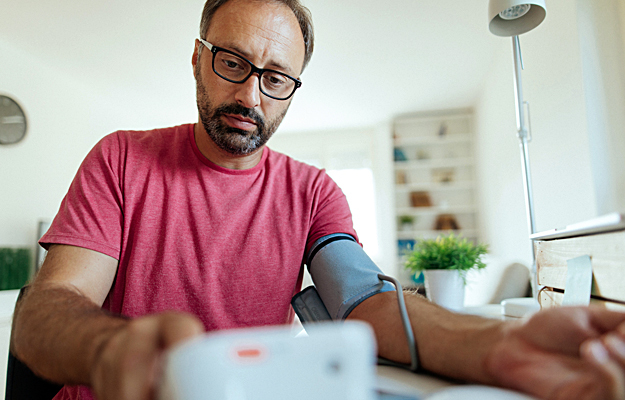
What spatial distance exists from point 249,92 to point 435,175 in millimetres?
5175

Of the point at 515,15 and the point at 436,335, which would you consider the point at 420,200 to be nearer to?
the point at 515,15

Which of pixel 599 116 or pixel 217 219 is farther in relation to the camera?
pixel 599 116

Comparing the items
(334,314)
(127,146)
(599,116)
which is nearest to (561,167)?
(599,116)

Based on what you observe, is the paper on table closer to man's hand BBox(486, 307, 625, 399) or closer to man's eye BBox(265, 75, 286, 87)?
man's hand BBox(486, 307, 625, 399)

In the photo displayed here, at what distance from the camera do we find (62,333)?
0.40 metres

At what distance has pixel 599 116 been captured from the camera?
1812mm

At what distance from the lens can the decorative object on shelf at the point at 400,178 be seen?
19.0 ft

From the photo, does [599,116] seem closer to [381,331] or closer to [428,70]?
[381,331]

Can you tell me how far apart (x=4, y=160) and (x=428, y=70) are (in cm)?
400

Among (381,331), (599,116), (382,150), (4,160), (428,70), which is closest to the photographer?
(381,331)

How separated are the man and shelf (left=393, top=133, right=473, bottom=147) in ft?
16.1

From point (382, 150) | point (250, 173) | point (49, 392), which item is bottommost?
point (49, 392)

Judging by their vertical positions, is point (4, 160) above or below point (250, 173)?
above

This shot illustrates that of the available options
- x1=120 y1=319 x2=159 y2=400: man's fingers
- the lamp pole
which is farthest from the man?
the lamp pole
